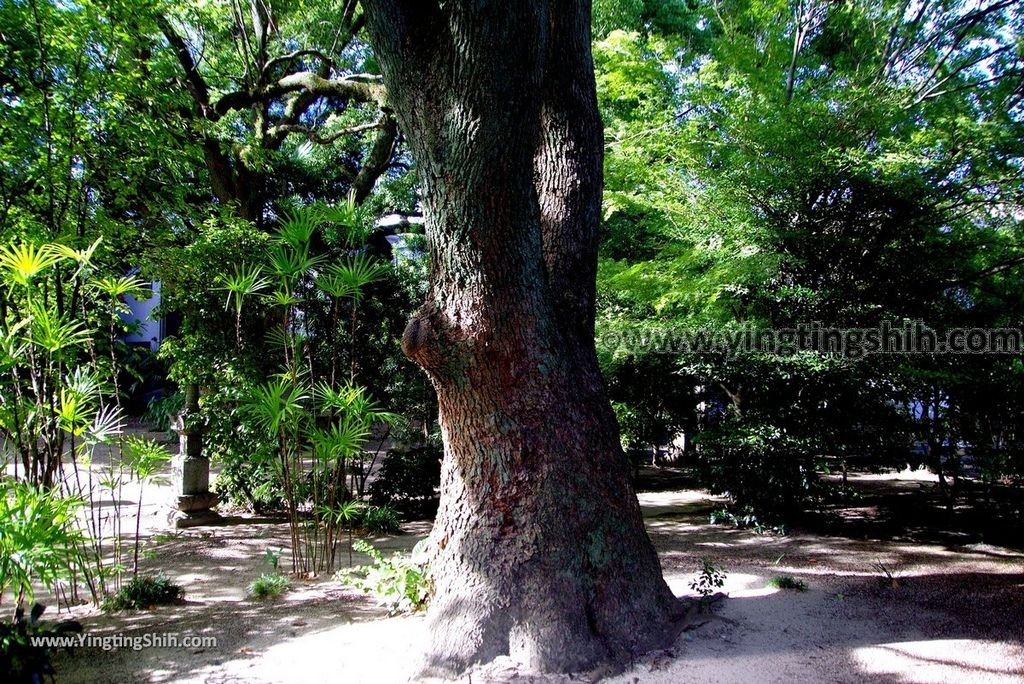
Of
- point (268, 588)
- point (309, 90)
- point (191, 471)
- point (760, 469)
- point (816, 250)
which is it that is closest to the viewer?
point (268, 588)

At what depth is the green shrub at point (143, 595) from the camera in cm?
456

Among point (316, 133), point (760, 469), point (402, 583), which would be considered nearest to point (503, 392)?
point (402, 583)

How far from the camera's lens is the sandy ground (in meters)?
3.50

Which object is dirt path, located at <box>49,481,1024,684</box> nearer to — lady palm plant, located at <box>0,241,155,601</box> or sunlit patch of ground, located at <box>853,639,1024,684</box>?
sunlit patch of ground, located at <box>853,639,1024,684</box>

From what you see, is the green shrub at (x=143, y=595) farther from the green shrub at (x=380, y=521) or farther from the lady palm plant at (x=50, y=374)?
the green shrub at (x=380, y=521)

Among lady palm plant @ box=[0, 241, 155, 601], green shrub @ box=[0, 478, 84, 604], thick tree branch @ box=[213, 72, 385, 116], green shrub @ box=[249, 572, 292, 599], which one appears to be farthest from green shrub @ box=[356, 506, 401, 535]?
thick tree branch @ box=[213, 72, 385, 116]

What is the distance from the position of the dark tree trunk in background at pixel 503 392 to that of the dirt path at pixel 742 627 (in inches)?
11.2

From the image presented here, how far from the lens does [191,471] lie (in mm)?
7797

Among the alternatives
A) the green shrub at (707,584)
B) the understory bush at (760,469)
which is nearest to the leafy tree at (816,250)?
the understory bush at (760,469)

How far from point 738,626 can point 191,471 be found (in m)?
6.23

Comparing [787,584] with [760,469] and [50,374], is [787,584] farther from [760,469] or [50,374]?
[50,374]

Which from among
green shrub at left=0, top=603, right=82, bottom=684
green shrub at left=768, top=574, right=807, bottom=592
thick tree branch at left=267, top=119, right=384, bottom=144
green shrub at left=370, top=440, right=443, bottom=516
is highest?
thick tree branch at left=267, top=119, right=384, bottom=144

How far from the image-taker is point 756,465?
7129mm

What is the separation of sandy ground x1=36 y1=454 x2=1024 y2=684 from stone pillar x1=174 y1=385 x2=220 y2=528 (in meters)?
1.26
